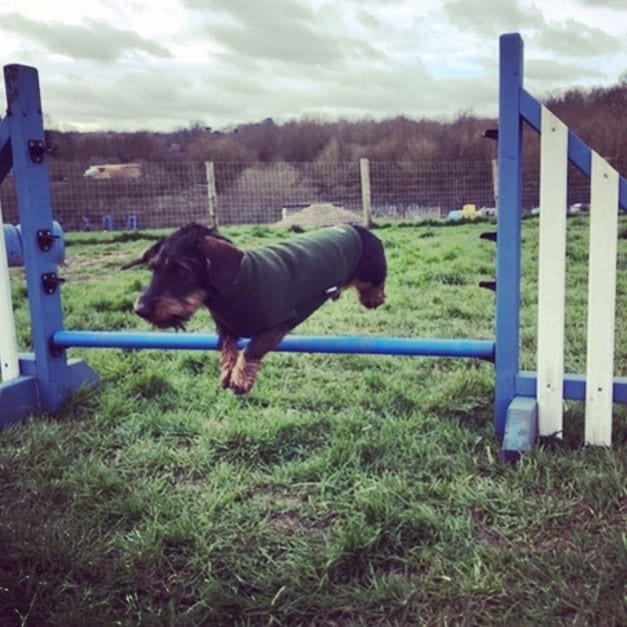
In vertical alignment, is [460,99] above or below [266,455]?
above

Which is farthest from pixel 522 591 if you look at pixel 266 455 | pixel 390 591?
pixel 266 455

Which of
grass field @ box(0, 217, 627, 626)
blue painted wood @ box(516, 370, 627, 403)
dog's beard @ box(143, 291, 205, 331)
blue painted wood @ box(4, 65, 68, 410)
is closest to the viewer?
grass field @ box(0, 217, 627, 626)

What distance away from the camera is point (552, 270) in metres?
1.60

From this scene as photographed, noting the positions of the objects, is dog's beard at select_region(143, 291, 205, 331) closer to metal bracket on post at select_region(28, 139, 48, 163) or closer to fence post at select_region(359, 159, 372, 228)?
fence post at select_region(359, 159, 372, 228)

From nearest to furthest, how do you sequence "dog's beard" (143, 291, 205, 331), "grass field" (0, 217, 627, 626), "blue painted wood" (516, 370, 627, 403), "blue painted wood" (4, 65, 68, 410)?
"grass field" (0, 217, 627, 626) → "dog's beard" (143, 291, 205, 331) → "blue painted wood" (516, 370, 627, 403) → "blue painted wood" (4, 65, 68, 410)

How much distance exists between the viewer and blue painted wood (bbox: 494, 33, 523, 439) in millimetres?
1561

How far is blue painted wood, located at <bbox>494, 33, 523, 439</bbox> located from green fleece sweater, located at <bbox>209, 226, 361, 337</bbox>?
1.12 feet

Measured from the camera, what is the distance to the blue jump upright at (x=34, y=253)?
190 cm

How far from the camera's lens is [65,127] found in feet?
5.74

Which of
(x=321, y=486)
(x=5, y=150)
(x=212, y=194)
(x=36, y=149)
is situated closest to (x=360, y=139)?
(x=212, y=194)

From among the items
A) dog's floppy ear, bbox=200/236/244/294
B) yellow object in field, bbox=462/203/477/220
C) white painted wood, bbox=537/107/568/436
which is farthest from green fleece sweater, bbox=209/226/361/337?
white painted wood, bbox=537/107/568/436

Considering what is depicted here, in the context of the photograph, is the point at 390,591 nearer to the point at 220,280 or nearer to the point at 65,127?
the point at 220,280

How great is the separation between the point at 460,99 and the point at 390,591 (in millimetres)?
1029

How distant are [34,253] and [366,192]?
988 mm
